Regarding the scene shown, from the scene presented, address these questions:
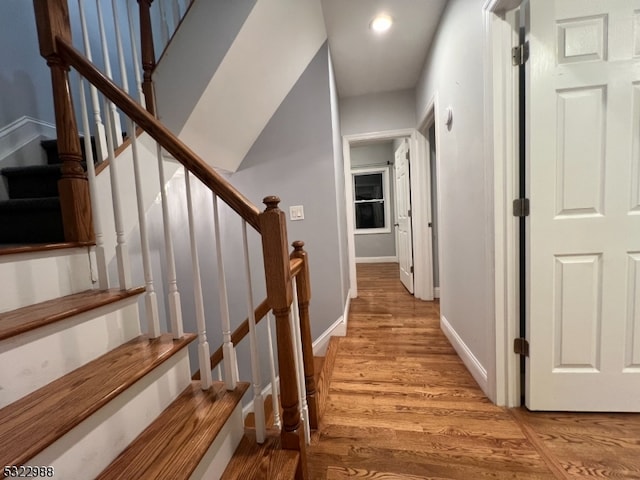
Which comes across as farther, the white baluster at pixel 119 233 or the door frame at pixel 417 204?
the door frame at pixel 417 204

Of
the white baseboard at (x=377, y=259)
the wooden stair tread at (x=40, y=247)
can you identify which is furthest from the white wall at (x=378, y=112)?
the white baseboard at (x=377, y=259)

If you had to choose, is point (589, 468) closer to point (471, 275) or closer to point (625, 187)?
point (471, 275)

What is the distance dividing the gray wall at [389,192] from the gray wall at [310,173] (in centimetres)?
362

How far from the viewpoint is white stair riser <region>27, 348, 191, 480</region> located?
63 cm

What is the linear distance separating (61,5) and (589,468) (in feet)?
9.69

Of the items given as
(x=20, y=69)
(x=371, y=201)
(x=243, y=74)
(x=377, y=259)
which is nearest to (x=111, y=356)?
(x=243, y=74)

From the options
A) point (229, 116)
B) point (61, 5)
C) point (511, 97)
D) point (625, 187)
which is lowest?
point (625, 187)

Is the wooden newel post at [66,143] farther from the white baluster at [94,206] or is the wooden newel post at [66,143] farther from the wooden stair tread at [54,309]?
the wooden stair tread at [54,309]

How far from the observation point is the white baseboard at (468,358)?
1.53 m

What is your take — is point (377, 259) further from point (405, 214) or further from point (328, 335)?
point (328, 335)

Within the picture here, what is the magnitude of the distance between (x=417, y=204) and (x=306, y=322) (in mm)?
2369

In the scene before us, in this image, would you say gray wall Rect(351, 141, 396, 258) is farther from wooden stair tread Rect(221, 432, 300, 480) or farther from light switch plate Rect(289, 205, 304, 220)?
wooden stair tread Rect(221, 432, 300, 480)

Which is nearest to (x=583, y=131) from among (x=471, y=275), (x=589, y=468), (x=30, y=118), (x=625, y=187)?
(x=625, y=187)

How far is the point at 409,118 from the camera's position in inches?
123
